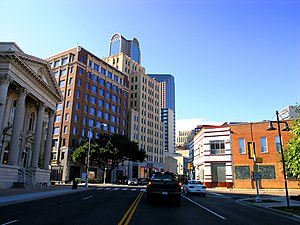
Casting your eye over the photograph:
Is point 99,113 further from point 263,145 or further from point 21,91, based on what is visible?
point 263,145

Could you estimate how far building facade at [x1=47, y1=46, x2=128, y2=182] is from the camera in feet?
221

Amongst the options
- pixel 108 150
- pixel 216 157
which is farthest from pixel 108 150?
pixel 216 157

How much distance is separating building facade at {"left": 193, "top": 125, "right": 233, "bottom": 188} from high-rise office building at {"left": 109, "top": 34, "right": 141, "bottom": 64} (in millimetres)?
144232

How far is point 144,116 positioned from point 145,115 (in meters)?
1.02

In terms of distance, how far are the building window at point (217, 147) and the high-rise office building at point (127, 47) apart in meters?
145

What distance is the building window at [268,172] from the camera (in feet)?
135

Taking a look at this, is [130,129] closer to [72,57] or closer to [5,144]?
[72,57]

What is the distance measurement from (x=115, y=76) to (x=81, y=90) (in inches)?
702

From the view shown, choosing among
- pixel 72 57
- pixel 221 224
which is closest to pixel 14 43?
pixel 221 224

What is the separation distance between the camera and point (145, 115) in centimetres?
10388

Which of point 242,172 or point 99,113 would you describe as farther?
point 99,113

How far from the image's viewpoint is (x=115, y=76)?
87.3 meters

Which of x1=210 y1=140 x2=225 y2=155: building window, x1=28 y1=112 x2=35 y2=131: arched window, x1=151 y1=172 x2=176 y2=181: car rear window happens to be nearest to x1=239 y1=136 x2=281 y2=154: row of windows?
x1=210 y1=140 x2=225 y2=155: building window

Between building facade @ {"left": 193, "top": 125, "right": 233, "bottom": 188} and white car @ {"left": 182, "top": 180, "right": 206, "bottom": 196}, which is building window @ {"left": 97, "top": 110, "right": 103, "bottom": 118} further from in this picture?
white car @ {"left": 182, "top": 180, "right": 206, "bottom": 196}
